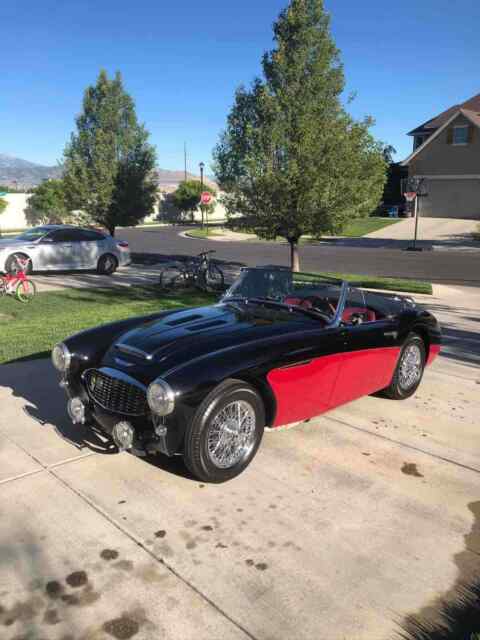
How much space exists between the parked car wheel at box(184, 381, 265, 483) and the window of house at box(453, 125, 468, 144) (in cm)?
4231

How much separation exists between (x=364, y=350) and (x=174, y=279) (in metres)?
8.77

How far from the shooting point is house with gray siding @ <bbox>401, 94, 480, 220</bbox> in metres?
39.8

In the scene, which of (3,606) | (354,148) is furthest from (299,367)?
(354,148)

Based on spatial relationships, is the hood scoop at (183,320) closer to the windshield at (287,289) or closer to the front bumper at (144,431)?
the windshield at (287,289)

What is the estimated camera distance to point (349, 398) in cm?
471

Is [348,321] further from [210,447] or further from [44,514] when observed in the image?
[44,514]

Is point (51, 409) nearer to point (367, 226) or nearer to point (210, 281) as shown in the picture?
point (210, 281)

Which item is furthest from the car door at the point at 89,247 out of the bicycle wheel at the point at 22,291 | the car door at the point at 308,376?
the car door at the point at 308,376

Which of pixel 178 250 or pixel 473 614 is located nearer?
pixel 473 614

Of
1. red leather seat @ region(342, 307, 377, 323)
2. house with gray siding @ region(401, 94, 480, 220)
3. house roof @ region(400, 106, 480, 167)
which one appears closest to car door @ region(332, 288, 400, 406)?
red leather seat @ region(342, 307, 377, 323)

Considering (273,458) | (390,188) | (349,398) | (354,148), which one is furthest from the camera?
(390,188)

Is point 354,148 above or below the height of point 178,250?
above

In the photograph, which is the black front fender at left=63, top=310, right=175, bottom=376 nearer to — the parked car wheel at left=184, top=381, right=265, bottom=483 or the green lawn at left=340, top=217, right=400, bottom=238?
the parked car wheel at left=184, top=381, right=265, bottom=483

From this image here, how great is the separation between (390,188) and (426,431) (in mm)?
45817
